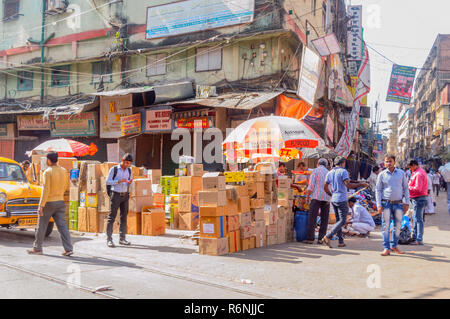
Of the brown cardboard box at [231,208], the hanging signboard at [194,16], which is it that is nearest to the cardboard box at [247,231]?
the brown cardboard box at [231,208]

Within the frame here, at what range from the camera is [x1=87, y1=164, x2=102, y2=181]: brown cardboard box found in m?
11.6

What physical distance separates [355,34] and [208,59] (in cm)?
1209

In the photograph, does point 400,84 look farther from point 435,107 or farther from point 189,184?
point 435,107

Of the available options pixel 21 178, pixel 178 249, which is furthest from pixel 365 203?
pixel 21 178

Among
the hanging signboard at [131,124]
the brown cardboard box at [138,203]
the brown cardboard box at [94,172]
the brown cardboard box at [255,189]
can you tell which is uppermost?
the hanging signboard at [131,124]

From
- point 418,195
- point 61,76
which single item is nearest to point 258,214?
point 418,195

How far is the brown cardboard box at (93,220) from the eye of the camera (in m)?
11.7

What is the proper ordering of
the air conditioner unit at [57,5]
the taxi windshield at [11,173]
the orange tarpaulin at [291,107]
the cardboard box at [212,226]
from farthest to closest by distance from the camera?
the air conditioner unit at [57,5] < the orange tarpaulin at [291,107] < the taxi windshield at [11,173] < the cardboard box at [212,226]

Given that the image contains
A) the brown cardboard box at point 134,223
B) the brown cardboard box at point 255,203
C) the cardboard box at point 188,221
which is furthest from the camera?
the cardboard box at point 188,221

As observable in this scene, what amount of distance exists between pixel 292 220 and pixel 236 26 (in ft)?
36.4

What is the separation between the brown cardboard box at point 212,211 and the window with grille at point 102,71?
16118 mm

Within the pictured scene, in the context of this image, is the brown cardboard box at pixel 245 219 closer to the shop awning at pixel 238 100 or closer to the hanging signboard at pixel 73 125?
the shop awning at pixel 238 100

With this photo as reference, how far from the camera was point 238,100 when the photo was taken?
57.2 feet
